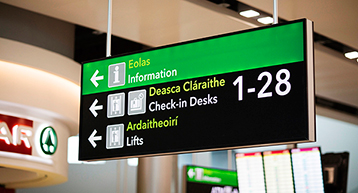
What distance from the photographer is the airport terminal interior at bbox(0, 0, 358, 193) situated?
3711 mm

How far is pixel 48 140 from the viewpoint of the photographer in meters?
6.56

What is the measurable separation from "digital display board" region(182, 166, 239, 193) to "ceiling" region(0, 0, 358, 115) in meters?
4.62

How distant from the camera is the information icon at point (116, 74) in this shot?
4.11 meters

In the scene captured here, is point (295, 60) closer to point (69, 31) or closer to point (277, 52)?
point (277, 52)

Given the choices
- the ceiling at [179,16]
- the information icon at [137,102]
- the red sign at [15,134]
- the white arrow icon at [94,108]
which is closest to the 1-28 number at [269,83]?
the information icon at [137,102]

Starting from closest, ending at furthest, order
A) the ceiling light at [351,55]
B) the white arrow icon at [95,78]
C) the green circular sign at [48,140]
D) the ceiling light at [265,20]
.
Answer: the white arrow icon at [95,78] → the ceiling light at [265,20] → the green circular sign at [48,140] → the ceiling light at [351,55]

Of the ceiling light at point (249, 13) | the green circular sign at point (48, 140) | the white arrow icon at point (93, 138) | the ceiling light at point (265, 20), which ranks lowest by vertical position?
the white arrow icon at point (93, 138)

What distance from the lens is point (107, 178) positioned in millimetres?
10734

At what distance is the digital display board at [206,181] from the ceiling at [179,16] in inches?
182

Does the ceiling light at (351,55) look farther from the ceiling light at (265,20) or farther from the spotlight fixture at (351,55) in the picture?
the ceiling light at (265,20)

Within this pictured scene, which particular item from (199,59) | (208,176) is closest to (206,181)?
(208,176)

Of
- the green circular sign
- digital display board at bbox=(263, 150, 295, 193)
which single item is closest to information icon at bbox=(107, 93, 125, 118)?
the green circular sign

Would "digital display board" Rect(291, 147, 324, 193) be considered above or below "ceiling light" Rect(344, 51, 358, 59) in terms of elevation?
below

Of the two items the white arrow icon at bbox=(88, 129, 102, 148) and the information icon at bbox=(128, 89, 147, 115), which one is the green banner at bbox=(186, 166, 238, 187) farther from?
the information icon at bbox=(128, 89, 147, 115)
